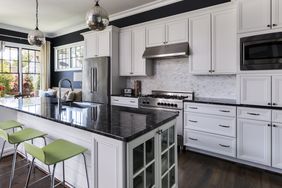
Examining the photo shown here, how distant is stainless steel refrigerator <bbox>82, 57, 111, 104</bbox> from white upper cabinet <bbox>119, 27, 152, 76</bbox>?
0.39 metres

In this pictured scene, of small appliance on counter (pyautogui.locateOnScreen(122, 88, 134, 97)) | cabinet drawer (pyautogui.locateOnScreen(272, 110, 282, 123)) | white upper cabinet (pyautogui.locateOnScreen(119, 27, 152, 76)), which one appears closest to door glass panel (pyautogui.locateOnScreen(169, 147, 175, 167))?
cabinet drawer (pyautogui.locateOnScreen(272, 110, 282, 123))

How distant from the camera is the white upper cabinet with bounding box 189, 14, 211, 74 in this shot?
317 cm

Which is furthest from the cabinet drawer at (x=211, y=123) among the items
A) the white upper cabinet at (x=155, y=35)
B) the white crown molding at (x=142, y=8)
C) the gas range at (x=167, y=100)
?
the white crown molding at (x=142, y=8)

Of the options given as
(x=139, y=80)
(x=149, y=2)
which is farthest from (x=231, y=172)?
(x=149, y=2)

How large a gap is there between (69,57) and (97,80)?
2339 millimetres

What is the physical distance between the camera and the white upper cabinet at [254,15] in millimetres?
2501

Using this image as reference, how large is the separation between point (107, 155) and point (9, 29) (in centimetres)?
634

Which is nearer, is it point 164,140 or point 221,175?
point 164,140

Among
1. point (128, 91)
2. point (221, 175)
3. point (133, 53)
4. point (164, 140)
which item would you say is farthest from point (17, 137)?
point (133, 53)

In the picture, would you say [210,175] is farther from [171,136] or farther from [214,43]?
[214,43]

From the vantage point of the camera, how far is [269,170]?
252cm

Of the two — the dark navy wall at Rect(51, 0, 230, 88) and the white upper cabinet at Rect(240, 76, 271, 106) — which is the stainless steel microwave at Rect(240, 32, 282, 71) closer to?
the white upper cabinet at Rect(240, 76, 271, 106)

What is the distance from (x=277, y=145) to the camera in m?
2.40

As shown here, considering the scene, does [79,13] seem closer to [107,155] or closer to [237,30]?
[237,30]
